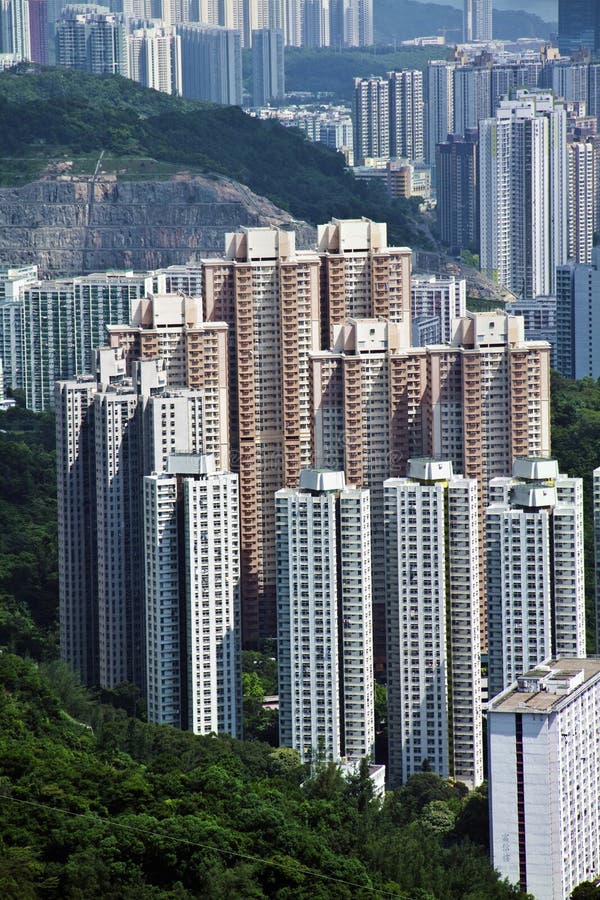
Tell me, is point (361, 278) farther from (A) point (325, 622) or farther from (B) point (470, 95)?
(B) point (470, 95)

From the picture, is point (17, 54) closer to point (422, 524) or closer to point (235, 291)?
point (235, 291)

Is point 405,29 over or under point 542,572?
over

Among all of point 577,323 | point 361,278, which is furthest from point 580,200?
point 361,278

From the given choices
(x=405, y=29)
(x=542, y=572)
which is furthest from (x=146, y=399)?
(x=405, y=29)

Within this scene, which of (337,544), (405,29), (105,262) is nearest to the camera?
(337,544)

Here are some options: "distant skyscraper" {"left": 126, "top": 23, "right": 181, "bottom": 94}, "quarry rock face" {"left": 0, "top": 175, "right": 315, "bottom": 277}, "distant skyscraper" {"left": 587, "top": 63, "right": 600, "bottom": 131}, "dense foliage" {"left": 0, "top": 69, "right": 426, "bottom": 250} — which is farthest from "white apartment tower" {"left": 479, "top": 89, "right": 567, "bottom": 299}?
"distant skyscraper" {"left": 126, "top": 23, "right": 181, "bottom": 94}

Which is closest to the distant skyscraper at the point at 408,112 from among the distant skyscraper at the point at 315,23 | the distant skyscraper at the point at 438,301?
the distant skyscraper at the point at 315,23
